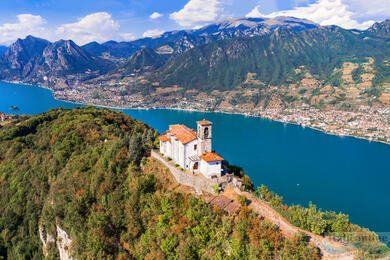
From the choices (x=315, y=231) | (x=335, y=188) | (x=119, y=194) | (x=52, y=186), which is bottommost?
(x=335, y=188)

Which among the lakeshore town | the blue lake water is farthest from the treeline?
the lakeshore town

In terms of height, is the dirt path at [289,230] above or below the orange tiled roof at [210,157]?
below

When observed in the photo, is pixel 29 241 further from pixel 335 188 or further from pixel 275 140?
pixel 275 140

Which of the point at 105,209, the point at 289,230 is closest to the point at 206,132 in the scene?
the point at 289,230

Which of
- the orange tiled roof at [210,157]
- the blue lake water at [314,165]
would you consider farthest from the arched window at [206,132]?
the blue lake water at [314,165]

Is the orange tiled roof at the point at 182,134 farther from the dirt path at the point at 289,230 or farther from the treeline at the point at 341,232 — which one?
the treeline at the point at 341,232

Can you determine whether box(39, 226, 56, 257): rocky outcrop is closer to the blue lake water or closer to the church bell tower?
the church bell tower

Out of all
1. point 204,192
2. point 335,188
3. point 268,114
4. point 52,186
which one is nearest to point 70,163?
point 52,186

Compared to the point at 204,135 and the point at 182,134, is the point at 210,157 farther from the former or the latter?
the point at 182,134
